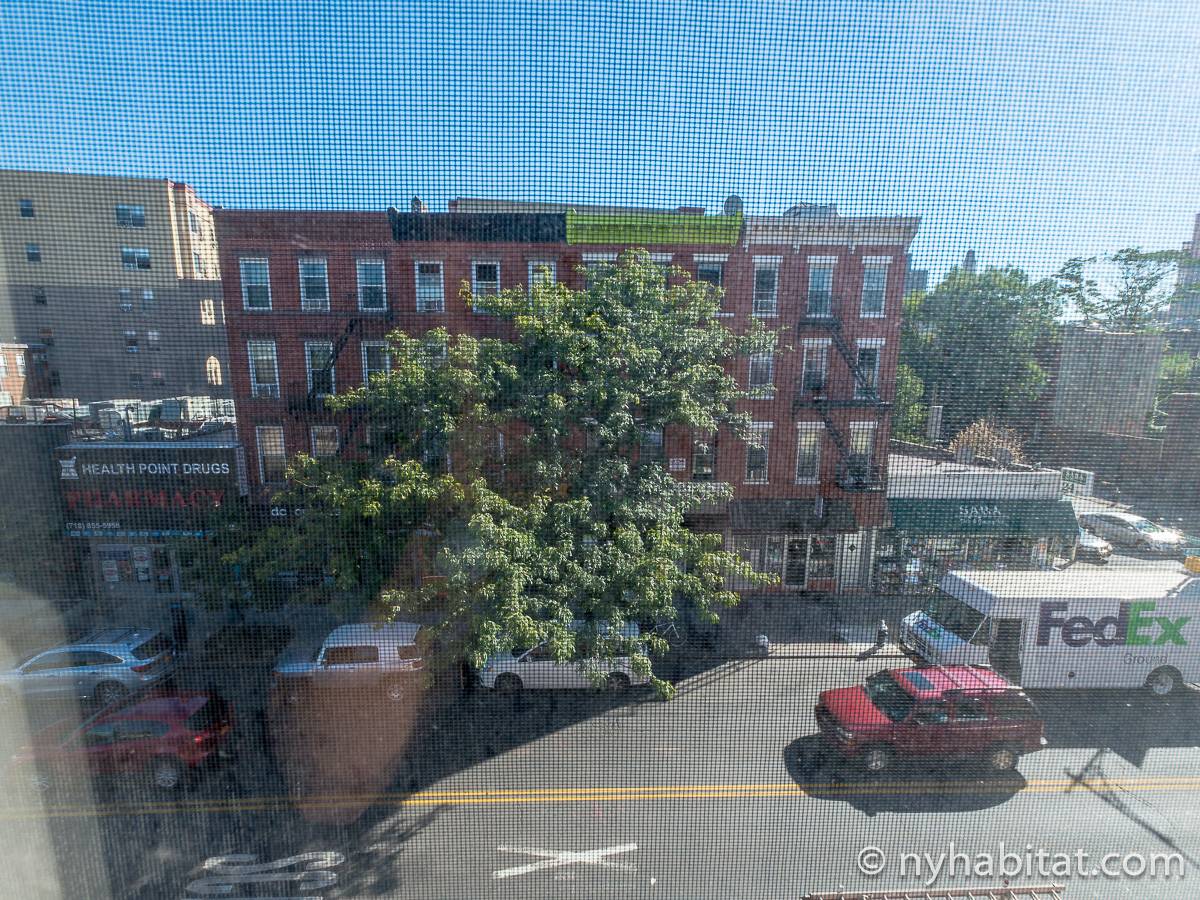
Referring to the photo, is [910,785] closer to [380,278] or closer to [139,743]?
[139,743]

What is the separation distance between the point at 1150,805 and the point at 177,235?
523 cm

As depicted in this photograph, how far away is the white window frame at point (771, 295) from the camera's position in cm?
340

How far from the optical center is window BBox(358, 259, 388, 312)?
347 centimetres

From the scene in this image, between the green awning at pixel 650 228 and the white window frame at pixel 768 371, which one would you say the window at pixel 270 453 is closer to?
the green awning at pixel 650 228

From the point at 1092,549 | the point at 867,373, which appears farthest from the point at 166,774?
the point at 1092,549

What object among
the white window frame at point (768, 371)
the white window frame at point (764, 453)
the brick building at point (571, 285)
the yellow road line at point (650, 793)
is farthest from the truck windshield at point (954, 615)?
the white window frame at point (768, 371)

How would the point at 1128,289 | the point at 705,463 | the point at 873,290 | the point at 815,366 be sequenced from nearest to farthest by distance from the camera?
the point at 1128,289 < the point at 873,290 < the point at 815,366 < the point at 705,463

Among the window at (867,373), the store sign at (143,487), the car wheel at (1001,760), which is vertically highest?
the window at (867,373)

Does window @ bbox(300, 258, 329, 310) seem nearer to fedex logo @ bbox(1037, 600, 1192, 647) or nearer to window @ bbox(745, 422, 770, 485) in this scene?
window @ bbox(745, 422, 770, 485)

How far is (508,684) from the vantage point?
11.4ft

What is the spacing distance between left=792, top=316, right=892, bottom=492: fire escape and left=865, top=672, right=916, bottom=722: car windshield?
1.34 meters

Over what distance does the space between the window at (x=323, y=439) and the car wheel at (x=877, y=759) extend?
3046 millimetres

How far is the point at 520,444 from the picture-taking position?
2836 millimetres

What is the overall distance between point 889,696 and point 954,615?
107 cm
